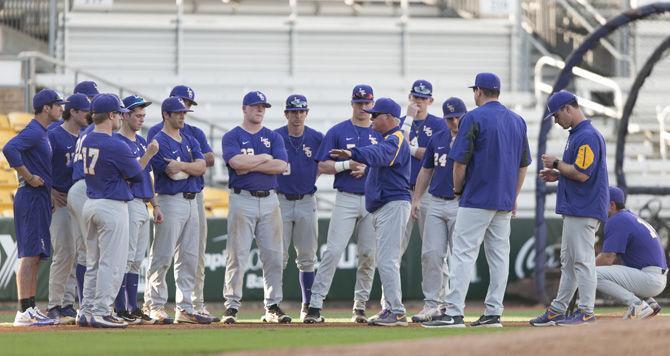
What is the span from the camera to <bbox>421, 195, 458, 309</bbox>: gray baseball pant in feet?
43.5

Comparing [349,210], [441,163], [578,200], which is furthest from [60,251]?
[578,200]

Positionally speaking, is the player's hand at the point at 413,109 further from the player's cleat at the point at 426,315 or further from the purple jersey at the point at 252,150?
the player's cleat at the point at 426,315

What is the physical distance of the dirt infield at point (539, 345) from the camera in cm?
877

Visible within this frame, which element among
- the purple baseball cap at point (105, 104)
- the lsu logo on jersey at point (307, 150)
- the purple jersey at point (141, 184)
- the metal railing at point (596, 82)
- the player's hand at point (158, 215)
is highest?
the metal railing at point (596, 82)

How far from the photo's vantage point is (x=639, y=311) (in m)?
13.4

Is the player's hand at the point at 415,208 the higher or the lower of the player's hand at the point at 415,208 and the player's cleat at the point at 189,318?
the higher

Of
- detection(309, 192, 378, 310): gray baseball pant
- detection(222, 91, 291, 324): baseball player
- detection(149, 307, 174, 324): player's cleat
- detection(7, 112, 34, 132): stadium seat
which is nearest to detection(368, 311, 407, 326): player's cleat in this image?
detection(309, 192, 378, 310): gray baseball pant

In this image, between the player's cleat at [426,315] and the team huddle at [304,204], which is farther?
the player's cleat at [426,315]

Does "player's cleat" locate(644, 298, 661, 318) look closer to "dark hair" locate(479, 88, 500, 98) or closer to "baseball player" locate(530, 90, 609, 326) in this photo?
"baseball player" locate(530, 90, 609, 326)

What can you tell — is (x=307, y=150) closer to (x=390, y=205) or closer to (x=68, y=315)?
(x=390, y=205)

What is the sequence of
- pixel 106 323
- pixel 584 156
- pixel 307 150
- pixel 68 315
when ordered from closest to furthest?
pixel 106 323
pixel 584 156
pixel 68 315
pixel 307 150

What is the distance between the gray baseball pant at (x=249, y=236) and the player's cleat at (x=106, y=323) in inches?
64.5

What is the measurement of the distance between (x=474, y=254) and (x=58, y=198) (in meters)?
4.11

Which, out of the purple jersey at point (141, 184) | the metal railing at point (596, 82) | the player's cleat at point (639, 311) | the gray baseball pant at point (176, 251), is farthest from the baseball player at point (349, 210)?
the metal railing at point (596, 82)
